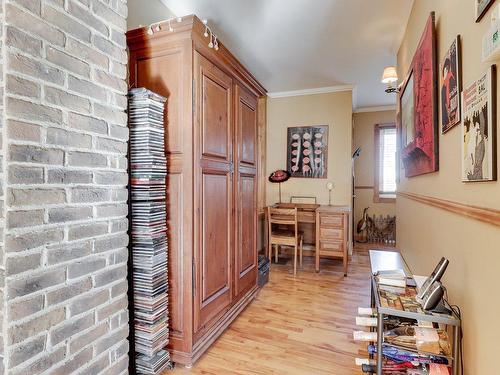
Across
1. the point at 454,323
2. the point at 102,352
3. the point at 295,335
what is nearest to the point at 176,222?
the point at 102,352

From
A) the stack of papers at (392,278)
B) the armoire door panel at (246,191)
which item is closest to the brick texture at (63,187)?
the armoire door panel at (246,191)

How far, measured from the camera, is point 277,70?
3.70m

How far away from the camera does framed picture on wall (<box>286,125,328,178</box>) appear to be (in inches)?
175

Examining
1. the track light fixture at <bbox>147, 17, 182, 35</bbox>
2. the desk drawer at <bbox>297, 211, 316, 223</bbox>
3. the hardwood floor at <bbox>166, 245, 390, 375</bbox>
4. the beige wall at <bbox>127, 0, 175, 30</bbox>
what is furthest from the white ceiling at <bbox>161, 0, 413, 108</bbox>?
the hardwood floor at <bbox>166, 245, 390, 375</bbox>

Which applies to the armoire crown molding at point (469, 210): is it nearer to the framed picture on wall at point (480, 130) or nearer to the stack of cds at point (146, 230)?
the framed picture on wall at point (480, 130)

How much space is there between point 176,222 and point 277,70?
2.75m

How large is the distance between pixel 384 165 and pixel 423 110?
421cm

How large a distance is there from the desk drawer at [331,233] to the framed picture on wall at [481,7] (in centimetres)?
296

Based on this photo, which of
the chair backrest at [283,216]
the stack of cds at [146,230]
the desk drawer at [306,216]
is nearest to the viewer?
the stack of cds at [146,230]

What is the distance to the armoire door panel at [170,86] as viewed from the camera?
1756 mm

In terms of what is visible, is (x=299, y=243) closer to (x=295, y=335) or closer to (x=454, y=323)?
(x=295, y=335)

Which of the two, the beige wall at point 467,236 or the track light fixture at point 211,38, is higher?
the track light fixture at point 211,38

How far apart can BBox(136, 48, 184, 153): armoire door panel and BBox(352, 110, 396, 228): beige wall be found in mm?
4657

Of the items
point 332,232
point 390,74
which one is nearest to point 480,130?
point 390,74
